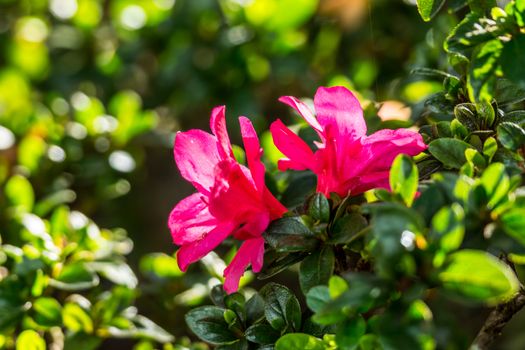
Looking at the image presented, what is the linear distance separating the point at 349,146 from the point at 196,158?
0.19 metres

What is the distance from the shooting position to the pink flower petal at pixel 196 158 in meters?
0.92

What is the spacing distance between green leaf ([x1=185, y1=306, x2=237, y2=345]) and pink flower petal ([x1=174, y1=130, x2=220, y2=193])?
18cm

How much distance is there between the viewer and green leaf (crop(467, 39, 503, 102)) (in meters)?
0.82

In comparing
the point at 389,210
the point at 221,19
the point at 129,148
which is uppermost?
the point at 389,210

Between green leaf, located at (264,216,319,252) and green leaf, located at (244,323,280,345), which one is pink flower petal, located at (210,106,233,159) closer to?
green leaf, located at (264,216,319,252)

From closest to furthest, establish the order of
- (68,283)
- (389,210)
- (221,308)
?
(389,210) < (221,308) < (68,283)

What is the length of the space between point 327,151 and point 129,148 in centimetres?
100

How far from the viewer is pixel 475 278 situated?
2.11 ft

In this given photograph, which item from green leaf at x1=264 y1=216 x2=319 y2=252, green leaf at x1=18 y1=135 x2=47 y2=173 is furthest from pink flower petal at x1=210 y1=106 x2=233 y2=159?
green leaf at x1=18 y1=135 x2=47 y2=173

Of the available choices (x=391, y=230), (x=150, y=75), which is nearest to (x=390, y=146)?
(x=391, y=230)

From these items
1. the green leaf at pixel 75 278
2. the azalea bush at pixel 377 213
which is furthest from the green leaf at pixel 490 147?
the green leaf at pixel 75 278

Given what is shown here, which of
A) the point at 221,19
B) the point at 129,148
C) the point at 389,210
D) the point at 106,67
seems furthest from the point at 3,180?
the point at 389,210

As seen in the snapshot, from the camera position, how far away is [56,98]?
6.64 feet

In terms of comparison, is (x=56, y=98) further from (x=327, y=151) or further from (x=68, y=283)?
(x=327, y=151)
